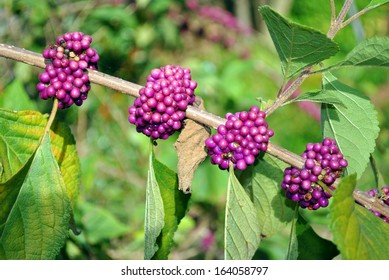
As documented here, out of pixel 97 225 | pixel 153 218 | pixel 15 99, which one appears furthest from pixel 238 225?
pixel 97 225

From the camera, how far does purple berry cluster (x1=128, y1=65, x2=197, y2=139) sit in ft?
3.11

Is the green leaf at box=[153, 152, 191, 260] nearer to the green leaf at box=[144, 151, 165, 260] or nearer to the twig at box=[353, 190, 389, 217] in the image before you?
the green leaf at box=[144, 151, 165, 260]

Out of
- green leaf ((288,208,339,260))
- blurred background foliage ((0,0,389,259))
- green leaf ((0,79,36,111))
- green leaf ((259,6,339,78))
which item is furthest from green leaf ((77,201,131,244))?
green leaf ((259,6,339,78))

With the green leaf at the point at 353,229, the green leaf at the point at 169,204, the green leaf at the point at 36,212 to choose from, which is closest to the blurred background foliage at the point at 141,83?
the green leaf at the point at 169,204

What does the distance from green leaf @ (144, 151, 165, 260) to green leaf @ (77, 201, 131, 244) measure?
3.41 feet

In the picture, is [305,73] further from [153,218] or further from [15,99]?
[15,99]

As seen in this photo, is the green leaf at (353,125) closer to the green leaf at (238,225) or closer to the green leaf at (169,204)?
the green leaf at (238,225)

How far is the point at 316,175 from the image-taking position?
36.5 inches

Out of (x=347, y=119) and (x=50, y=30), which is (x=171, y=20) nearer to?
(x=50, y=30)

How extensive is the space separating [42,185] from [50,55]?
24cm

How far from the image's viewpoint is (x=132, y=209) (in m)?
2.95

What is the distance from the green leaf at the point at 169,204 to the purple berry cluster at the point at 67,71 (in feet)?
0.68

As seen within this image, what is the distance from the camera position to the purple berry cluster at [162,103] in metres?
0.95

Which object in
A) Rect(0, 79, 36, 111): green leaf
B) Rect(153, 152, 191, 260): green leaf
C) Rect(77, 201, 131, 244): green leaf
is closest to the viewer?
Rect(153, 152, 191, 260): green leaf
